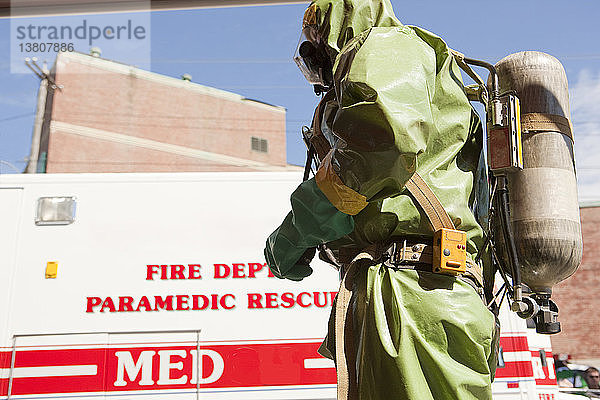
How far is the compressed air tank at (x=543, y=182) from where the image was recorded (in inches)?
79.0

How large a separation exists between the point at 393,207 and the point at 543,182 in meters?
0.67

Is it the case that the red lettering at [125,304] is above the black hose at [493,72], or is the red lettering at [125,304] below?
below

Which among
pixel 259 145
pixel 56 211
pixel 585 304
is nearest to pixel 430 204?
pixel 56 211

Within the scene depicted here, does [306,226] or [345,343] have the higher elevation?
[306,226]

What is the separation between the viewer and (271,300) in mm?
4078

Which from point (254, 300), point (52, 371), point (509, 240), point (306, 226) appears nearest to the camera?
point (306, 226)

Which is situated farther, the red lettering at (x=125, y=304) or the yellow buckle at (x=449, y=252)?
the red lettering at (x=125, y=304)

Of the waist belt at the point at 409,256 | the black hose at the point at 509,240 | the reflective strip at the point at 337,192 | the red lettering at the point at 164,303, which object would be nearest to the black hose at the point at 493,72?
the black hose at the point at 509,240

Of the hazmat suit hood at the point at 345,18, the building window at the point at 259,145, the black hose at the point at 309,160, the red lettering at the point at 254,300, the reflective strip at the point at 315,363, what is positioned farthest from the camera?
the building window at the point at 259,145

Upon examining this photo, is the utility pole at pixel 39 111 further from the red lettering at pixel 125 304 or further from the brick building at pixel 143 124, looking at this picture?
the red lettering at pixel 125 304

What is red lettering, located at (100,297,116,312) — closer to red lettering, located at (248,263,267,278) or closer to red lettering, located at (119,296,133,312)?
red lettering, located at (119,296,133,312)

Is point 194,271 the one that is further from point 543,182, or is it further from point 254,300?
point 543,182

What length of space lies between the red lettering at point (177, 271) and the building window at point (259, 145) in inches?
1052

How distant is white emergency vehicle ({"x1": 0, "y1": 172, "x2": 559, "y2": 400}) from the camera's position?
3891 millimetres
